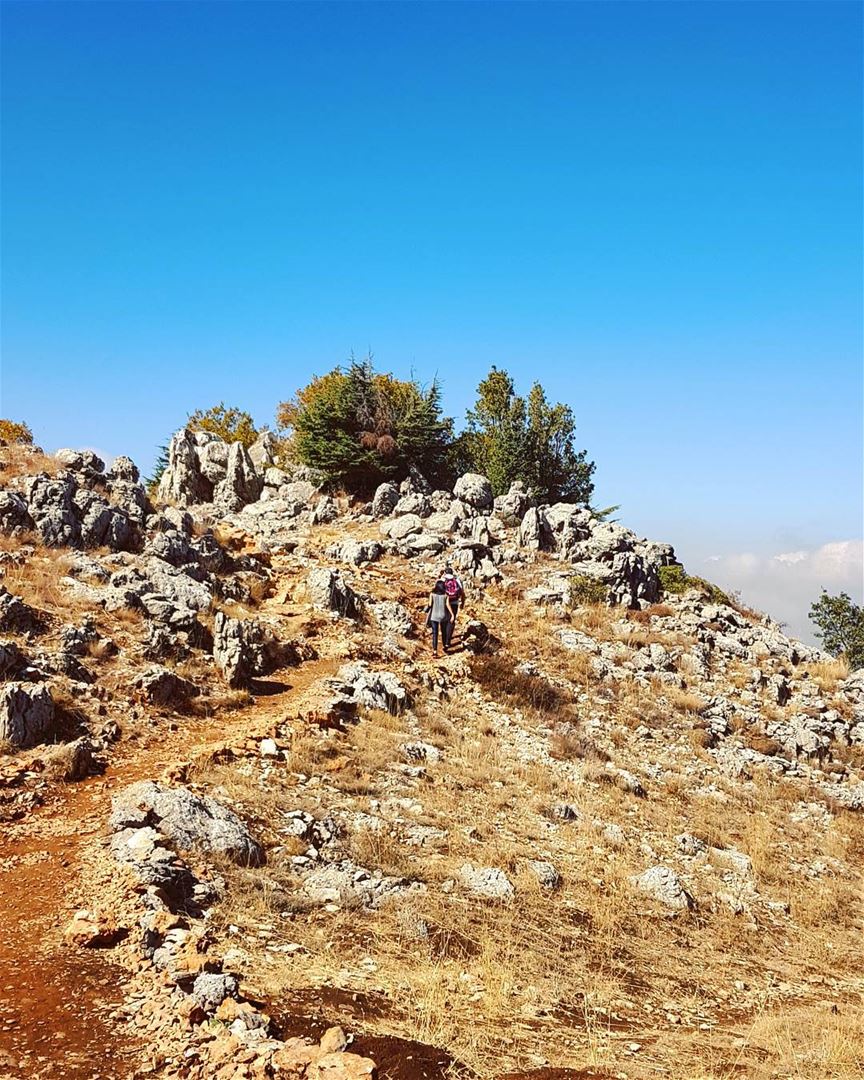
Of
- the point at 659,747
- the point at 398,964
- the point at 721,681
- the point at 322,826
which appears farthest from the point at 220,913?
the point at 721,681

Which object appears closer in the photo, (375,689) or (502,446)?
(375,689)

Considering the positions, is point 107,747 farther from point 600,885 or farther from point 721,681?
point 721,681

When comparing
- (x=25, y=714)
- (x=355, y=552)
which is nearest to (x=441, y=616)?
(x=355, y=552)

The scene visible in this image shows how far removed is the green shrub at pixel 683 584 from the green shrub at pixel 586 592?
3641 mm

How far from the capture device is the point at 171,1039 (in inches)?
261

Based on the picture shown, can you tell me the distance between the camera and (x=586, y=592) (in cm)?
2736

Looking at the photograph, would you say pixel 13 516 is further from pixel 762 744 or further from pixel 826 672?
pixel 826 672

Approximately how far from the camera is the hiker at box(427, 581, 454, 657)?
22656mm

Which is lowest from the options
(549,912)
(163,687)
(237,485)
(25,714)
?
(549,912)

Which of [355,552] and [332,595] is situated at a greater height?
[355,552]

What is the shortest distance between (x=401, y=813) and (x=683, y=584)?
65.4 feet

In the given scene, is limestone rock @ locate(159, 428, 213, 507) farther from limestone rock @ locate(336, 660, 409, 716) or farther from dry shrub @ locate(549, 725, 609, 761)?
dry shrub @ locate(549, 725, 609, 761)

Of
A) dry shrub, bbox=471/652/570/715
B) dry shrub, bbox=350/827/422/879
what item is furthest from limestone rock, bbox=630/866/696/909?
dry shrub, bbox=471/652/570/715

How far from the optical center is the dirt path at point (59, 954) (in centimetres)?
640
